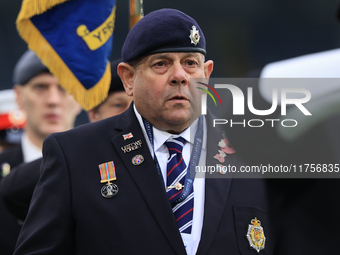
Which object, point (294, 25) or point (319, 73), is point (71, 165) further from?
point (294, 25)

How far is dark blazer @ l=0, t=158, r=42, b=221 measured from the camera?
3047 millimetres

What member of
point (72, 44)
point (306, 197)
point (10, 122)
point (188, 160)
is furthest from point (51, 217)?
point (10, 122)

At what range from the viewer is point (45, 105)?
5379mm

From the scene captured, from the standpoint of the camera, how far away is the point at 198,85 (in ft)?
8.59

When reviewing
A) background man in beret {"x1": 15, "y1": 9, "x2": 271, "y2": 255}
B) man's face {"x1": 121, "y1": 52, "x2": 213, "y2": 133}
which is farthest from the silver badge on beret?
man's face {"x1": 121, "y1": 52, "x2": 213, "y2": 133}

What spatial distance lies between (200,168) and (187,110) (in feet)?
0.95

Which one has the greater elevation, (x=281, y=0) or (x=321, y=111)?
(x=281, y=0)

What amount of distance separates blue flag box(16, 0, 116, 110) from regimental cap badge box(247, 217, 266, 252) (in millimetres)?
1634

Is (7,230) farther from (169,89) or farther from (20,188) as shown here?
(169,89)

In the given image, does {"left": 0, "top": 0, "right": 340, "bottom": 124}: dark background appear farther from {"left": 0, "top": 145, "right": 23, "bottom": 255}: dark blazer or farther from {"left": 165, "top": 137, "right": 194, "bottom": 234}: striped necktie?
{"left": 165, "top": 137, "right": 194, "bottom": 234}: striped necktie

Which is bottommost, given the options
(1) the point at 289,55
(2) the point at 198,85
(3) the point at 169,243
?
(3) the point at 169,243

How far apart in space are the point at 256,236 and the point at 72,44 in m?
1.98

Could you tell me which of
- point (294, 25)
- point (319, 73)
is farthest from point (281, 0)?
point (319, 73)

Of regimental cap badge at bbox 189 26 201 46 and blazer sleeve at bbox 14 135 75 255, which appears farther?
regimental cap badge at bbox 189 26 201 46
